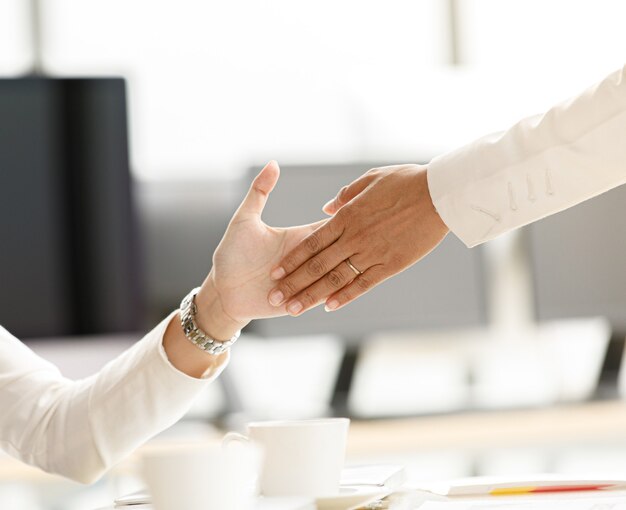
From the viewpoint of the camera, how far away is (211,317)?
1306 millimetres

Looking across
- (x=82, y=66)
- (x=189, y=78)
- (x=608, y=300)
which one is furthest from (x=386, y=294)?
(x=82, y=66)

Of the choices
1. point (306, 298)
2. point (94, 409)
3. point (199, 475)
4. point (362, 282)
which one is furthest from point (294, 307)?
point (199, 475)

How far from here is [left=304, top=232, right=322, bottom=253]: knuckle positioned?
140 centimetres

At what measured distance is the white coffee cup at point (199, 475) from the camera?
707 millimetres

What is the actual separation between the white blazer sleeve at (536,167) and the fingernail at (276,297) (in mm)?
241

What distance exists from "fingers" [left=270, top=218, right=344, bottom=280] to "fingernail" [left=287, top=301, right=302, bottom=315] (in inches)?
0.5

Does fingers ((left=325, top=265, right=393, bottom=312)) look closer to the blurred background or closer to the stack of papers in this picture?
the stack of papers

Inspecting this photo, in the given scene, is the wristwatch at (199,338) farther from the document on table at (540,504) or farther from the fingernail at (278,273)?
the document on table at (540,504)

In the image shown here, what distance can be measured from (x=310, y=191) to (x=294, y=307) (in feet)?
4.10

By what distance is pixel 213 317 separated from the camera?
1306 millimetres

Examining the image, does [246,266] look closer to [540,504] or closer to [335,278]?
[335,278]

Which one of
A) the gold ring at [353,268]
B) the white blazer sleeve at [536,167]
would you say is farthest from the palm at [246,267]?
the white blazer sleeve at [536,167]

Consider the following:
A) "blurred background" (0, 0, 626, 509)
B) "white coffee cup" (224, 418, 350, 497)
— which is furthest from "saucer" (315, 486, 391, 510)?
"blurred background" (0, 0, 626, 509)

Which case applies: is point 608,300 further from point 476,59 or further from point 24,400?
point 24,400
